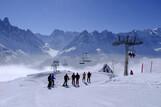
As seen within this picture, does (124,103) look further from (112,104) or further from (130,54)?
(130,54)

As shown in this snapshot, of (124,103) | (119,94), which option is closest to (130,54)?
(119,94)

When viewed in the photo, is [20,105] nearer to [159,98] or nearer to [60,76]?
[159,98]

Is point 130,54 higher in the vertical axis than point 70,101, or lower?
higher

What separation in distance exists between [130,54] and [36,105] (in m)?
46.5

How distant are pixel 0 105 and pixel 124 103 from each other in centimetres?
837

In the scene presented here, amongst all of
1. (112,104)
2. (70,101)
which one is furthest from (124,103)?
(70,101)

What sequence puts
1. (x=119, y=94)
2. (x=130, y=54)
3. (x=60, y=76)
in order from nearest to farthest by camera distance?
(x=119, y=94) < (x=60, y=76) < (x=130, y=54)

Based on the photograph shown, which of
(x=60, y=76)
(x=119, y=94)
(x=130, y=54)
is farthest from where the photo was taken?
(x=130, y=54)

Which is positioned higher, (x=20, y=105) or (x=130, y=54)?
(x=130, y=54)

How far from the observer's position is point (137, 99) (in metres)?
20.4

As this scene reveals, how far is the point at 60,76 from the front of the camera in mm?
52688

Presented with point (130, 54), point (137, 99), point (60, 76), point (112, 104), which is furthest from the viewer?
A: point (130, 54)

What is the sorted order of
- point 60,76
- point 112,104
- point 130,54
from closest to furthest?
point 112,104, point 60,76, point 130,54

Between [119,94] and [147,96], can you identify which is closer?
[147,96]
